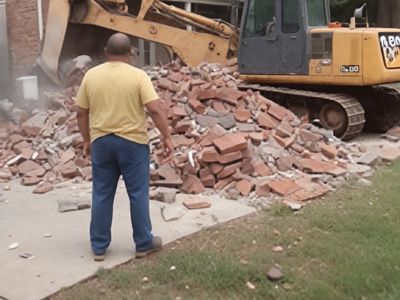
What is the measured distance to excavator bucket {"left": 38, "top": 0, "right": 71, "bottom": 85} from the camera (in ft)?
37.8

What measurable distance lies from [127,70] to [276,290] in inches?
81.1

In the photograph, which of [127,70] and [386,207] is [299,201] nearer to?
[386,207]

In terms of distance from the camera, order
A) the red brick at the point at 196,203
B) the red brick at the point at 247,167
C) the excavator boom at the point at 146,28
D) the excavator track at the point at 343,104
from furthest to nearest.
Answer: the excavator boom at the point at 146,28 < the excavator track at the point at 343,104 < the red brick at the point at 247,167 < the red brick at the point at 196,203

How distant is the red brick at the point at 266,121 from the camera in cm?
901

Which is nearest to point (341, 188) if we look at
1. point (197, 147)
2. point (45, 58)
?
point (197, 147)

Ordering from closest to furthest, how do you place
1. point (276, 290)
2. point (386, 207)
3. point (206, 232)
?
point (276, 290)
point (206, 232)
point (386, 207)

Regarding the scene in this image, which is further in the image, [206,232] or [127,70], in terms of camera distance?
[206,232]

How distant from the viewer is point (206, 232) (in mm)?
5891

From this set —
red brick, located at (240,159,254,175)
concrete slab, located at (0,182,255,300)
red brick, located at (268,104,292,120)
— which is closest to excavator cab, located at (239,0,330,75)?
red brick, located at (268,104,292,120)

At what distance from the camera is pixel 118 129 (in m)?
4.98

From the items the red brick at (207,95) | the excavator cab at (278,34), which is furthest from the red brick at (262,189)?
the excavator cab at (278,34)

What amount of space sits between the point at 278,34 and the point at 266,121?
2466mm

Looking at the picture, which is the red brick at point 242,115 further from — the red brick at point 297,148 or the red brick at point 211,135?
the red brick at point 297,148

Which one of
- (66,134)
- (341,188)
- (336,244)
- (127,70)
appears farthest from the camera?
(66,134)
